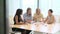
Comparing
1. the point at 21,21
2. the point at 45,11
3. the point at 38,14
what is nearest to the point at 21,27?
the point at 21,21

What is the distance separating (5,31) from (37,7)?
A: 2714 mm

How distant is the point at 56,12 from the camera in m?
3.10

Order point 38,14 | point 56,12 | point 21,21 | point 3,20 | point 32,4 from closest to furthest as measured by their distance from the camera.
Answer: point 3,20 < point 21,21 < point 38,14 < point 32,4 < point 56,12

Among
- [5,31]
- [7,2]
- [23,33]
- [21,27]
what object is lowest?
[23,33]

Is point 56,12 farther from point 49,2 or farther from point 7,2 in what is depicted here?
point 7,2

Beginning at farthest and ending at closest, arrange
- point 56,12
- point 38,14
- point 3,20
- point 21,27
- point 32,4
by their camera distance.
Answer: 1. point 56,12
2. point 32,4
3. point 38,14
4. point 21,27
5. point 3,20

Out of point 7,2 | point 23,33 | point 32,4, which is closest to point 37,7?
point 32,4

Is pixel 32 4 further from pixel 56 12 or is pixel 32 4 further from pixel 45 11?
pixel 56 12

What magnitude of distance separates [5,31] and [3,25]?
0.02 m

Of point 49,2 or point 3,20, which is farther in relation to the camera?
point 49,2

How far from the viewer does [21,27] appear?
2064 millimetres

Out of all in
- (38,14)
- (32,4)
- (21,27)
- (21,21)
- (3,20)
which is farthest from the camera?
(32,4)

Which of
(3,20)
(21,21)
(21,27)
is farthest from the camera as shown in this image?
(21,21)

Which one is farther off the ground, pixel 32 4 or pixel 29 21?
pixel 32 4
